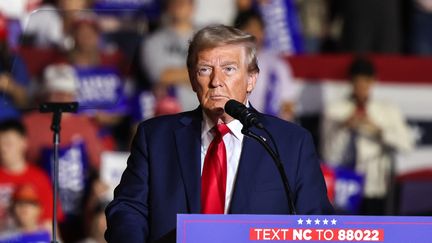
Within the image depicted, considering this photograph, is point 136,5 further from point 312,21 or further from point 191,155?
point 191,155

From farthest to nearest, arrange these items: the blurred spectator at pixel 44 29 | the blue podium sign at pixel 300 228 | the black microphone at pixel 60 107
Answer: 1. the blurred spectator at pixel 44 29
2. the black microphone at pixel 60 107
3. the blue podium sign at pixel 300 228

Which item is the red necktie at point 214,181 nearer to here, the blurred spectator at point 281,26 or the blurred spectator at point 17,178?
the blurred spectator at point 17,178

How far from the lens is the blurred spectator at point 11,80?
706 centimetres

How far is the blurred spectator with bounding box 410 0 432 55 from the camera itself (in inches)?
469

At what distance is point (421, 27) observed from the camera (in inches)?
472

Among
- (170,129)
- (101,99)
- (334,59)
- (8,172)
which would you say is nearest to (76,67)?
(8,172)

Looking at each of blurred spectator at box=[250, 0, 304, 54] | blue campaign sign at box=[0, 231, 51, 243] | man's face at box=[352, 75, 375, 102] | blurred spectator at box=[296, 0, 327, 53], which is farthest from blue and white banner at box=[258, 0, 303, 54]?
blue campaign sign at box=[0, 231, 51, 243]

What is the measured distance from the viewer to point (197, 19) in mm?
11773

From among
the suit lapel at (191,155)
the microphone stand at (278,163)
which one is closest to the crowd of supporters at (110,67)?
the suit lapel at (191,155)

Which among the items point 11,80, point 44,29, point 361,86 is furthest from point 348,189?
point 11,80

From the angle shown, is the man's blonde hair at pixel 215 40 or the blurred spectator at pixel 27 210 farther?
the blurred spectator at pixel 27 210

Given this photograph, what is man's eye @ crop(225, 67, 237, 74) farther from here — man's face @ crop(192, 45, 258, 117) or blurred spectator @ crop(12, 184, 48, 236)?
blurred spectator @ crop(12, 184, 48, 236)

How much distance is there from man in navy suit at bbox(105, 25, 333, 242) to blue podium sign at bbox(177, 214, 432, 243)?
432mm

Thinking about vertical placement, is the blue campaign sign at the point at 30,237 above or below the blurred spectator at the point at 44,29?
below
